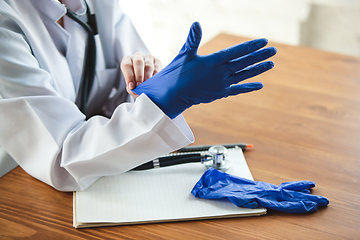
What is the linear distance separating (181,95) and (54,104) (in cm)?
26

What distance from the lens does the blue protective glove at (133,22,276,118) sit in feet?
1.86

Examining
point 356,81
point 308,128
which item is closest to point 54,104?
point 308,128

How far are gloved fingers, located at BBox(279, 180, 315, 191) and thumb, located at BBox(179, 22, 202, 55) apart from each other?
0.31 metres

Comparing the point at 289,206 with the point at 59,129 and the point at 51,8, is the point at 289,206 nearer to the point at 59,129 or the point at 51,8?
the point at 59,129

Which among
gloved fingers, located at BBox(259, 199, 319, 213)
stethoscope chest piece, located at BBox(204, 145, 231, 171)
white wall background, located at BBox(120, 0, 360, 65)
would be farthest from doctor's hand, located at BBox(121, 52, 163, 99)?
white wall background, located at BBox(120, 0, 360, 65)

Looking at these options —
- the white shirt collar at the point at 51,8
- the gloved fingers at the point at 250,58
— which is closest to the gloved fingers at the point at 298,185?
the gloved fingers at the point at 250,58

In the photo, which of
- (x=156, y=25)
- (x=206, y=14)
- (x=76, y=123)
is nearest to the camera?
(x=76, y=123)

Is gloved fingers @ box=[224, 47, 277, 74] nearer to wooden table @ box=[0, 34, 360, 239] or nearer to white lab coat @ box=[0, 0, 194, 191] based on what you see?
white lab coat @ box=[0, 0, 194, 191]

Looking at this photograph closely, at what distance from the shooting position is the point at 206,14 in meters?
2.60

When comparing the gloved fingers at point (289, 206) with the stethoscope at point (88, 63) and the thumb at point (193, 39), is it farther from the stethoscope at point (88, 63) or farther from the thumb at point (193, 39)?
the stethoscope at point (88, 63)

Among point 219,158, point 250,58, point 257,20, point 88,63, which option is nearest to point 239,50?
point 250,58

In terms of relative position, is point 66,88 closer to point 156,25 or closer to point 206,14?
point 206,14

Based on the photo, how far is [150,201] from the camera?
628mm

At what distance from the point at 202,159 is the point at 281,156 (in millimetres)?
184
